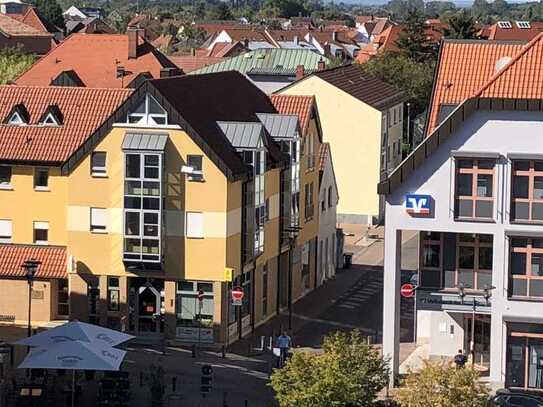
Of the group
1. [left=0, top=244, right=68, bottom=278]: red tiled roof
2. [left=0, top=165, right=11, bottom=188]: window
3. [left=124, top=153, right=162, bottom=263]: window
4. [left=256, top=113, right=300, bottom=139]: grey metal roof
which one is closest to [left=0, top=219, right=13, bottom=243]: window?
[left=0, top=244, right=68, bottom=278]: red tiled roof

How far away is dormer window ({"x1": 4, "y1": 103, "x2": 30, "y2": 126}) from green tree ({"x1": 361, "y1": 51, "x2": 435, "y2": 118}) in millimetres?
52708

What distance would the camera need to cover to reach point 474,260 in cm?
4306

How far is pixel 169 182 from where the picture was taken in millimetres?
47312

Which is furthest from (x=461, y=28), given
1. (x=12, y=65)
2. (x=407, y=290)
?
(x=407, y=290)

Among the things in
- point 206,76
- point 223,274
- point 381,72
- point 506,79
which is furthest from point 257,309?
point 381,72

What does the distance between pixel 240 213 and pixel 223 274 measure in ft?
7.69

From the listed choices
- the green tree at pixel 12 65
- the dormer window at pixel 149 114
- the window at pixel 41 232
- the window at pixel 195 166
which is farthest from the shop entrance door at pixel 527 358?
the green tree at pixel 12 65

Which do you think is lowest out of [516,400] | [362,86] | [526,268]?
[516,400]

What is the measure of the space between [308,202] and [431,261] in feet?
47.1

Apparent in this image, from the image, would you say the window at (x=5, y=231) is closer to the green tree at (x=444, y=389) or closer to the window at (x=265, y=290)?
the window at (x=265, y=290)

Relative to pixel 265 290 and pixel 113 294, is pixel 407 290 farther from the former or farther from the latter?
pixel 113 294

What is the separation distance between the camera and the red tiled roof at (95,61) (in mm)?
79625

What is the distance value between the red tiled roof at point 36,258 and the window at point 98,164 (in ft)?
10.3

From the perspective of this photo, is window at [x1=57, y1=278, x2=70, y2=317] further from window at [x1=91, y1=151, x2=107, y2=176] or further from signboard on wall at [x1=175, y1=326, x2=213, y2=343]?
signboard on wall at [x1=175, y1=326, x2=213, y2=343]
